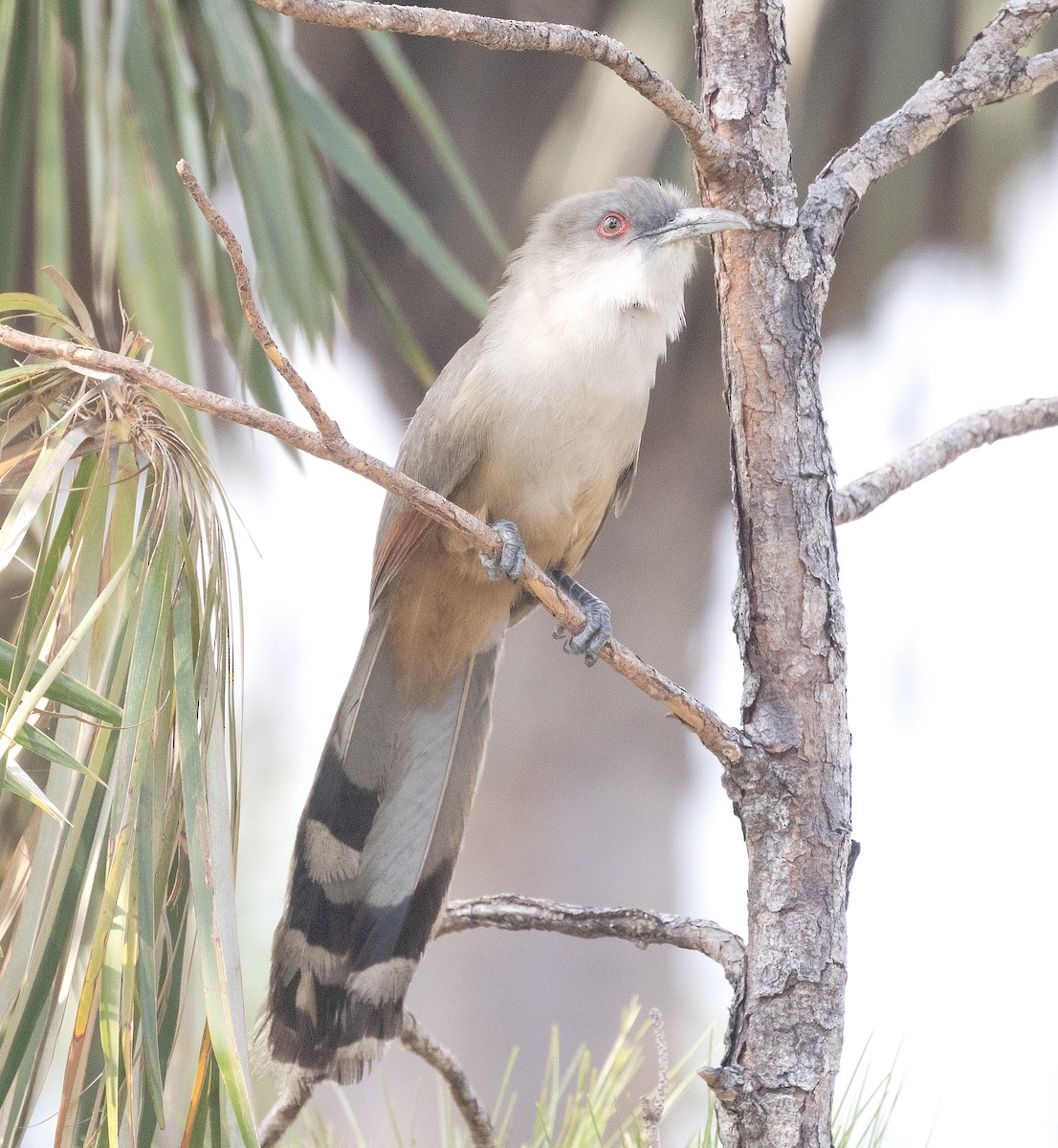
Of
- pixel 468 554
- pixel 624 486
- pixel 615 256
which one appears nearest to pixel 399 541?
pixel 468 554

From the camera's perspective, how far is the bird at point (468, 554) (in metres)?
2.53

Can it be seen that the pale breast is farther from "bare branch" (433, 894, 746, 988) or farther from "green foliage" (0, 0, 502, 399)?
"bare branch" (433, 894, 746, 988)

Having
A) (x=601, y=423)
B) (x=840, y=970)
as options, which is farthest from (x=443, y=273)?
(x=840, y=970)

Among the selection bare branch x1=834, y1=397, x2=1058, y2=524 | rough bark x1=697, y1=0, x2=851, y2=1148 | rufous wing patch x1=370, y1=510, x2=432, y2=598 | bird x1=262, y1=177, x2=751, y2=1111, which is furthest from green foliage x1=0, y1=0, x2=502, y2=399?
bare branch x1=834, y1=397, x2=1058, y2=524

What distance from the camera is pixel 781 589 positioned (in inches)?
79.7

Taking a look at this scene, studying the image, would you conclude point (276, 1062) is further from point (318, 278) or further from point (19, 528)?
point (318, 278)

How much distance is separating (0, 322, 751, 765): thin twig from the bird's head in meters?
0.96

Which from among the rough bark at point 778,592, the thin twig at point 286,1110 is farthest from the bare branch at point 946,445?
the thin twig at point 286,1110

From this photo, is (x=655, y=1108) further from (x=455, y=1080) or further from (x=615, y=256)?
(x=615, y=256)

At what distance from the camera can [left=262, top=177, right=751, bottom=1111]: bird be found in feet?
8.29

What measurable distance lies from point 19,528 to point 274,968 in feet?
4.26

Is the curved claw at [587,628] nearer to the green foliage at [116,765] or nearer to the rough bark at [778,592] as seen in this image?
the rough bark at [778,592]

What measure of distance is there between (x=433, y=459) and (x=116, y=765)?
4.95 ft

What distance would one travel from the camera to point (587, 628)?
2.43 metres
